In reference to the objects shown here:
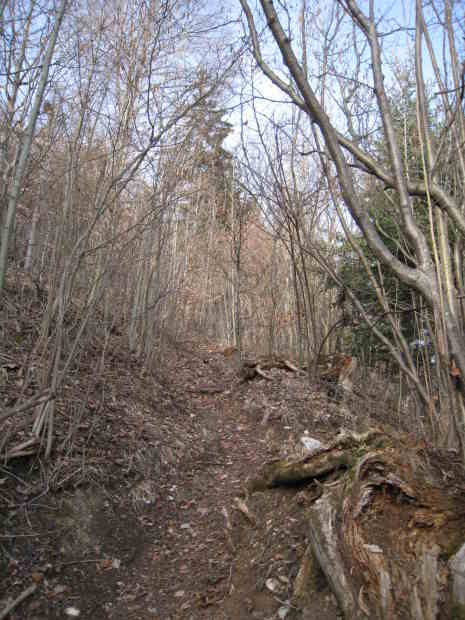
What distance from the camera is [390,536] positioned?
2.00m

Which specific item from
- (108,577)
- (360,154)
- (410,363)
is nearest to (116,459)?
(108,577)

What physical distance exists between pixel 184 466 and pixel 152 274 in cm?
367

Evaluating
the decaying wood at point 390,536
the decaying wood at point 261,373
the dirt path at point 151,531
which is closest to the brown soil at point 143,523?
the dirt path at point 151,531

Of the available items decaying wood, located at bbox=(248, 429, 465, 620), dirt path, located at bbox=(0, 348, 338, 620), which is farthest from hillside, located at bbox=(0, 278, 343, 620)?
decaying wood, located at bbox=(248, 429, 465, 620)

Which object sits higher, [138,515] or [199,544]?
[138,515]

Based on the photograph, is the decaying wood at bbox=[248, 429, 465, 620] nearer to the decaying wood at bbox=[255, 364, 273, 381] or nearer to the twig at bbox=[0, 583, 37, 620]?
the twig at bbox=[0, 583, 37, 620]

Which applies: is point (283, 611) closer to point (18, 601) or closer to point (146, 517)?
point (18, 601)

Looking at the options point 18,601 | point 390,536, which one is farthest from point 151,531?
point 390,536

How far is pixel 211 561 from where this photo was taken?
3.06 metres

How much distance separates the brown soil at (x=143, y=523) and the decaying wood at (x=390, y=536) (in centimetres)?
22

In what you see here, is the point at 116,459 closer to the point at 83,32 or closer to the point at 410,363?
the point at 410,363

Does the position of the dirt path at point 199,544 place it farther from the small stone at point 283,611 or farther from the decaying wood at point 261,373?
the decaying wood at point 261,373

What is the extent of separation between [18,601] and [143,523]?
49.5 inches

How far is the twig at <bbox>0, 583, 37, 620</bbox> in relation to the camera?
89.1 inches
